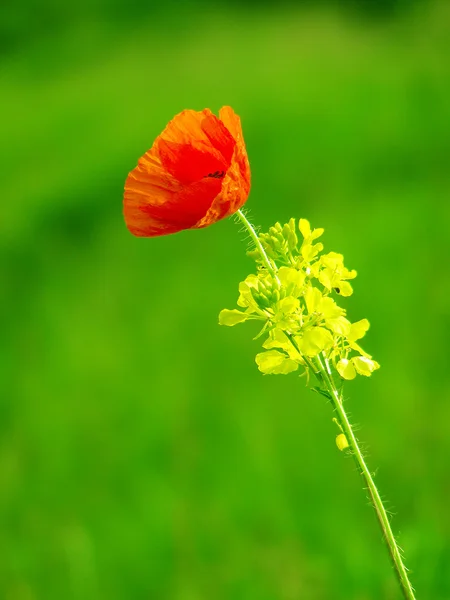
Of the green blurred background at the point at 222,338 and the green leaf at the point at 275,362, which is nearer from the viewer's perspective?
the green leaf at the point at 275,362

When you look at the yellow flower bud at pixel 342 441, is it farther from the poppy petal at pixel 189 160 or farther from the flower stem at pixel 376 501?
the poppy petal at pixel 189 160

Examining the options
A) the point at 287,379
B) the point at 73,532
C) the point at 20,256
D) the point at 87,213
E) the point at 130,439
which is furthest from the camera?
the point at 87,213

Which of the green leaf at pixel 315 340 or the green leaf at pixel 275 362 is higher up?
the green leaf at pixel 315 340

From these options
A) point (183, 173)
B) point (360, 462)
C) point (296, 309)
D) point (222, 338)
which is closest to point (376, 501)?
point (360, 462)

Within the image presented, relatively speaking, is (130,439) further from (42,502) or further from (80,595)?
(80,595)

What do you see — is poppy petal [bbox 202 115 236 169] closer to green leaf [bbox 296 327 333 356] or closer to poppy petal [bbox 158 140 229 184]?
poppy petal [bbox 158 140 229 184]

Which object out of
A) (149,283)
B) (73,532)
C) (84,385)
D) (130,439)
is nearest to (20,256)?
(149,283)

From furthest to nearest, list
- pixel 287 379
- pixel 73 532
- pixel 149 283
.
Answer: pixel 149 283
pixel 287 379
pixel 73 532

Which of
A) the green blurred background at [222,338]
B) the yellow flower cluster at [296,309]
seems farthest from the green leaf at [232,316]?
the green blurred background at [222,338]

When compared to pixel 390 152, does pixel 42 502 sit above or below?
below
